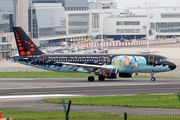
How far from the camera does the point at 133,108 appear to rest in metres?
28.3

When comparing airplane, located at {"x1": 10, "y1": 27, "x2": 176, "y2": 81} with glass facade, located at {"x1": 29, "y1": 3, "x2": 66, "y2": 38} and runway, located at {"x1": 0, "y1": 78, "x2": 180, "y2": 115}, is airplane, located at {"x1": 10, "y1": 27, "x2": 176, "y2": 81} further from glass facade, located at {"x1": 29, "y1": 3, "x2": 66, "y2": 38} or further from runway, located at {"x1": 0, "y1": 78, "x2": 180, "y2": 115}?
glass facade, located at {"x1": 29, "y1": 3, "x2": 66, "y2": 38}

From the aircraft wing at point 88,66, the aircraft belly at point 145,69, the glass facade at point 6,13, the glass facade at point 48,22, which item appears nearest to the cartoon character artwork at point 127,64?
the aircraft belly at point 145,69

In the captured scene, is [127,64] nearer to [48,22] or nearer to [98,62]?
[98,62]

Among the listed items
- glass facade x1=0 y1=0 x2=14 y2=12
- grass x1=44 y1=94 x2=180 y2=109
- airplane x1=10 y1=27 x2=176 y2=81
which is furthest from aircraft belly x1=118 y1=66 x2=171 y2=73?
glass facade x1=0 y1=0 x2=14 y2=12

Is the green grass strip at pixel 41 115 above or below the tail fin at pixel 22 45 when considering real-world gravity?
below

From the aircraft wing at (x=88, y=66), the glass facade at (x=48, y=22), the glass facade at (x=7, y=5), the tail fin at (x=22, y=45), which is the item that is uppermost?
the glass facade at (x=7, y=5)

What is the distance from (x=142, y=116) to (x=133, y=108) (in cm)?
433

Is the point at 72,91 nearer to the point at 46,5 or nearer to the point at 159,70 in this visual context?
the point at 159,70

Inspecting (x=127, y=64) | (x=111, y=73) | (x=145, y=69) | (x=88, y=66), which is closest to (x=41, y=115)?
(x=111, y=73)

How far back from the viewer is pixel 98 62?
5381 cm

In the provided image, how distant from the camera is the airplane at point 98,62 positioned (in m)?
52.2

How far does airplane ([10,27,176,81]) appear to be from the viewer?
5222 centimetres

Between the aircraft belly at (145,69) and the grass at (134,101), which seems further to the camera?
the aircraft belly at (145,69)

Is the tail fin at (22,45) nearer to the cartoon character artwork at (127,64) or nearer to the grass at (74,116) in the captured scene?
the cartoon character artwork at (127,64)
